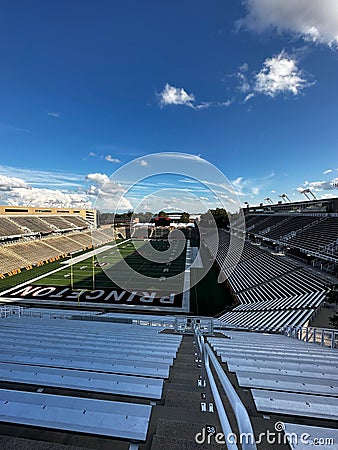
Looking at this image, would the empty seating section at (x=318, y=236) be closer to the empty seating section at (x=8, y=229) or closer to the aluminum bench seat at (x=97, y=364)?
the aluminum bench seat at (x=97, y=364)

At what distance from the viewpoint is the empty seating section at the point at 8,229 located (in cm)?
2817

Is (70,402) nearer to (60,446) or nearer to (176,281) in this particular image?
(60,446)

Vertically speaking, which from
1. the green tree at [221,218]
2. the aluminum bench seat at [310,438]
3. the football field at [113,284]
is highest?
the green tree at [221,218]

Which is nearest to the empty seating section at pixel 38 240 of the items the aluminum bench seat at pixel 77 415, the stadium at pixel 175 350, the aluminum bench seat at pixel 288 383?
the stadium at pixel 175 350

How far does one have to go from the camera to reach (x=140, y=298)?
635 inches

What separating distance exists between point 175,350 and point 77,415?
7.09 feet

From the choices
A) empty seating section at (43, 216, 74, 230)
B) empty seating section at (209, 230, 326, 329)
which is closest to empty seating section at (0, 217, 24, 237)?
empty seating section at (43, 216, 74, 230)

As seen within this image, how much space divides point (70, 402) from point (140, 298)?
15165 mm

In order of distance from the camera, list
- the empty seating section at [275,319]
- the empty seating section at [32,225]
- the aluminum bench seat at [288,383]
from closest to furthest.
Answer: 1. the aluminum bench seat at [288,383]
2. the empty seating section at [275,319]
3. the empty seating section at [32,225]

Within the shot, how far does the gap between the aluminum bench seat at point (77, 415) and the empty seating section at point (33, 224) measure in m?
36.3

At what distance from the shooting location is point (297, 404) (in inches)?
62.4

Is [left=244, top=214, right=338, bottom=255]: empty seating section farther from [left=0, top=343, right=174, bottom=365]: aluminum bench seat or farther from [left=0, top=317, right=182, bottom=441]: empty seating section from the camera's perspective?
[left=0, top=317, right=182, bottom=441]: empty seating section

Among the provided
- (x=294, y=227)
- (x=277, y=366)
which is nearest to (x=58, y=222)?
(x=294, y=227)

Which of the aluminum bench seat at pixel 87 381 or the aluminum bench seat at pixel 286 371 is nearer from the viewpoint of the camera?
the aluminum bench seat at pixel 87 381
